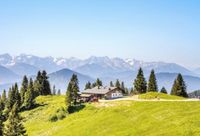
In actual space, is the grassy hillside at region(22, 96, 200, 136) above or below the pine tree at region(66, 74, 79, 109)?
below

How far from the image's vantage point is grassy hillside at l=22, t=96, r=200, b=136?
60.3 meters

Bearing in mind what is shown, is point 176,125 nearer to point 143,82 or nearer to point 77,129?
point 77,129

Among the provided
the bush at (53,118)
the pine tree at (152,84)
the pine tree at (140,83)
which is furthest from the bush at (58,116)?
the pine tree at (152,84)

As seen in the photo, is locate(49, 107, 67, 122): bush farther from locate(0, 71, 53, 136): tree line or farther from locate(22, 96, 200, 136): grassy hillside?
locate(0, 71, 53, 136): tree line

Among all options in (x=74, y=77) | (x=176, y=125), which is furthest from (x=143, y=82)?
(x=176, y=125)

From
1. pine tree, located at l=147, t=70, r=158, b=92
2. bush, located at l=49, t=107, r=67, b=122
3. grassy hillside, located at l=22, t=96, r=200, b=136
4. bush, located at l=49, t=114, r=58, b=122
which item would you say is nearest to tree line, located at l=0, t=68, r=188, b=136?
pine tree, located at l=147, t=70, r=158, b=92

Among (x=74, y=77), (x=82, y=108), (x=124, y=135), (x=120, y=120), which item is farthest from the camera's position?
Result: (x=74, y=77)

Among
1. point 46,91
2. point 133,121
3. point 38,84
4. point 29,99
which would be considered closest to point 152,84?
point 29,99

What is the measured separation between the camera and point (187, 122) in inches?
2371

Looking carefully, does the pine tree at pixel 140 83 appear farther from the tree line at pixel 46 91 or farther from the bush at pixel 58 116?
the bush at pixel 58 116

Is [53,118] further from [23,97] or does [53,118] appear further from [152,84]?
[152,84]

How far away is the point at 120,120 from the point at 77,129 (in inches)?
480

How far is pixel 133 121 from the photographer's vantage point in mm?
73688

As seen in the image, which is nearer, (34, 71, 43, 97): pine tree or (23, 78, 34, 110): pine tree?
(23, 78, 34, 110): pine tree
